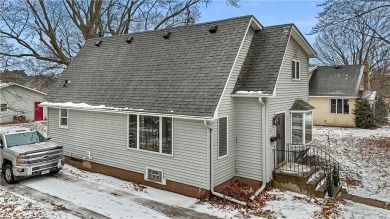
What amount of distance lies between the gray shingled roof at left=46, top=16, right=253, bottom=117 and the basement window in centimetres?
230

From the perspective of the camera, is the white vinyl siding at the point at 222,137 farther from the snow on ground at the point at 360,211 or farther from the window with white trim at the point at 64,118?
the window with white trim at the point at 64,118

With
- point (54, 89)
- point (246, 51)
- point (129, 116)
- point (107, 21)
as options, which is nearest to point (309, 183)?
point (246, 51)

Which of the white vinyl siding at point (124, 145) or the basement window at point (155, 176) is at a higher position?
the white vinyl siding at point (124, 145)

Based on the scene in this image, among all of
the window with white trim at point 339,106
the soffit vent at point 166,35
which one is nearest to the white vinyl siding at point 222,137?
the soffit vent at point 166,35

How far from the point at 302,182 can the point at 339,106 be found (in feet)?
65.0

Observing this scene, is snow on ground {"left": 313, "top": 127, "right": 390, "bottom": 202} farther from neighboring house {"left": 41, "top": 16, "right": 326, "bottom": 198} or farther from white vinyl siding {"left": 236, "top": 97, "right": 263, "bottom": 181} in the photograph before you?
white vinyl siding {"left": 236, "top": 97, "right": 263, "bottom": 181}

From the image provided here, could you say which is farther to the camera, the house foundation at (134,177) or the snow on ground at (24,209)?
the house foundation at (134,177)

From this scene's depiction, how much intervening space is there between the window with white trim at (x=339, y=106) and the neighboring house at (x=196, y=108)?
15259mm

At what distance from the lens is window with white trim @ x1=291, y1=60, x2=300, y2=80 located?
12.8 metres

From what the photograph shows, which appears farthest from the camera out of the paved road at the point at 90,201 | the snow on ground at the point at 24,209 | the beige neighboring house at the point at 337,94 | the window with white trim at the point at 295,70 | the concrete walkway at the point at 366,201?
the beige neighboring house at the point at 337,94

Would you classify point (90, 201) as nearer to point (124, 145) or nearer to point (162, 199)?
point (162, 199)

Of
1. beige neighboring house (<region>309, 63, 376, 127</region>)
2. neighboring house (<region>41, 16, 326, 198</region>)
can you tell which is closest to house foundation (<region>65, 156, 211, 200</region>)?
neighboring house (<region>41, 16, 326, 198</region>)

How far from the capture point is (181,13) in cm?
2648

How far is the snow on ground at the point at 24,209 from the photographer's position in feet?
27.8
